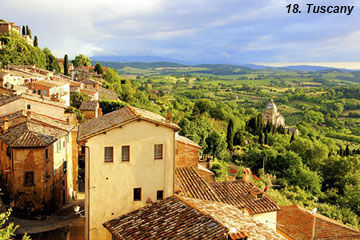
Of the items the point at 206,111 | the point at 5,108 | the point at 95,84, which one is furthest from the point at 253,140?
the point at 5,108

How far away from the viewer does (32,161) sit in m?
22.8

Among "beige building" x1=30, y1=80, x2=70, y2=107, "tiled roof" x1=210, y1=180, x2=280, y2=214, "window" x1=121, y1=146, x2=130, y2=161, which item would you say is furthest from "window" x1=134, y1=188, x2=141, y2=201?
"beige building" x1=30, y1=80, x2=70, y2=107

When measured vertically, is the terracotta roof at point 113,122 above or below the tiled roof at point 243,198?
above

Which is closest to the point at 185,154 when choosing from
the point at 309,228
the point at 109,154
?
the point at 109,154

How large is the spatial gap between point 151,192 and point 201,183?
14.2ft

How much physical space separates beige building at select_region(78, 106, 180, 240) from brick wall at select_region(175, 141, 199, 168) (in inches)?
289

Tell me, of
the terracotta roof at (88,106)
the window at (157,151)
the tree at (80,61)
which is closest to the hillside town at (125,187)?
the window at (157,151)

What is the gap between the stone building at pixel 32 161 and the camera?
22.6 m

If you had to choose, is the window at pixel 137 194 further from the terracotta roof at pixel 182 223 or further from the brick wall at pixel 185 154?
the brick wall at pixel 185 154

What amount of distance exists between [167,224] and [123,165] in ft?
11.9

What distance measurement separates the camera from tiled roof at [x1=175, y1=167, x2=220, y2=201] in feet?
55.9

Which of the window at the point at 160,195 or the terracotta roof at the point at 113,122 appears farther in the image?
the window at the point at 160,195

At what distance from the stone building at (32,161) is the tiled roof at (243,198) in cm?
1225

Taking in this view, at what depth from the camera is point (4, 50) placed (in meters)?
65.4
